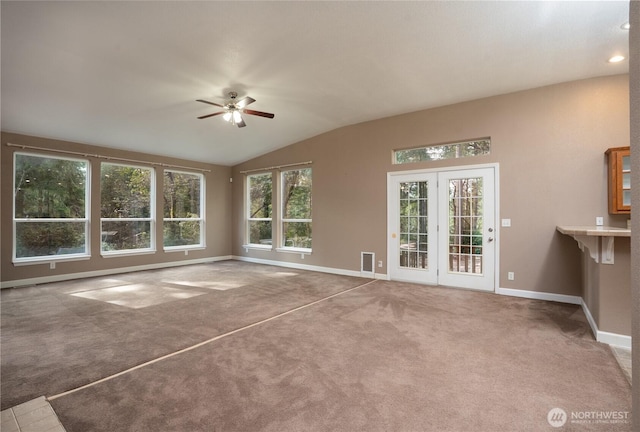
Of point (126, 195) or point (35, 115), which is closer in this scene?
point (35, 115)

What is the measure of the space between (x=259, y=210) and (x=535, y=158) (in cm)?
592

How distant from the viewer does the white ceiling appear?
9.30 ft

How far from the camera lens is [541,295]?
432 centimetres

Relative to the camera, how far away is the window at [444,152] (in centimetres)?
486

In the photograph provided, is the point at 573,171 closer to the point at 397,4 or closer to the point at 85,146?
the point at 397,4

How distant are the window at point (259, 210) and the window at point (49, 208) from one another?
3.48 m

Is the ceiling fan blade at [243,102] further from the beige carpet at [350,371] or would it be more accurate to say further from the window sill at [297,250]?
the window sill at [297,250]

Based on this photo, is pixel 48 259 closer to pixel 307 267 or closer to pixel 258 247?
pixel 258 247

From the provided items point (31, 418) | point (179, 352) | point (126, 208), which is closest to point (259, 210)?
point (126, 208)

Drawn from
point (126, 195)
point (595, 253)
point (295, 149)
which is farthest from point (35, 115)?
point (595, 253)

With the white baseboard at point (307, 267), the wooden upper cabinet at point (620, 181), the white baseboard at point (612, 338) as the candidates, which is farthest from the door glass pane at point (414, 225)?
the white baseboard at point (612, 338)

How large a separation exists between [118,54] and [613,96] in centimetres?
597

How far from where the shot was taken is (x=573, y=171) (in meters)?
4.12

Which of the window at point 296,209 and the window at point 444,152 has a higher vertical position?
the window at point 444,152
